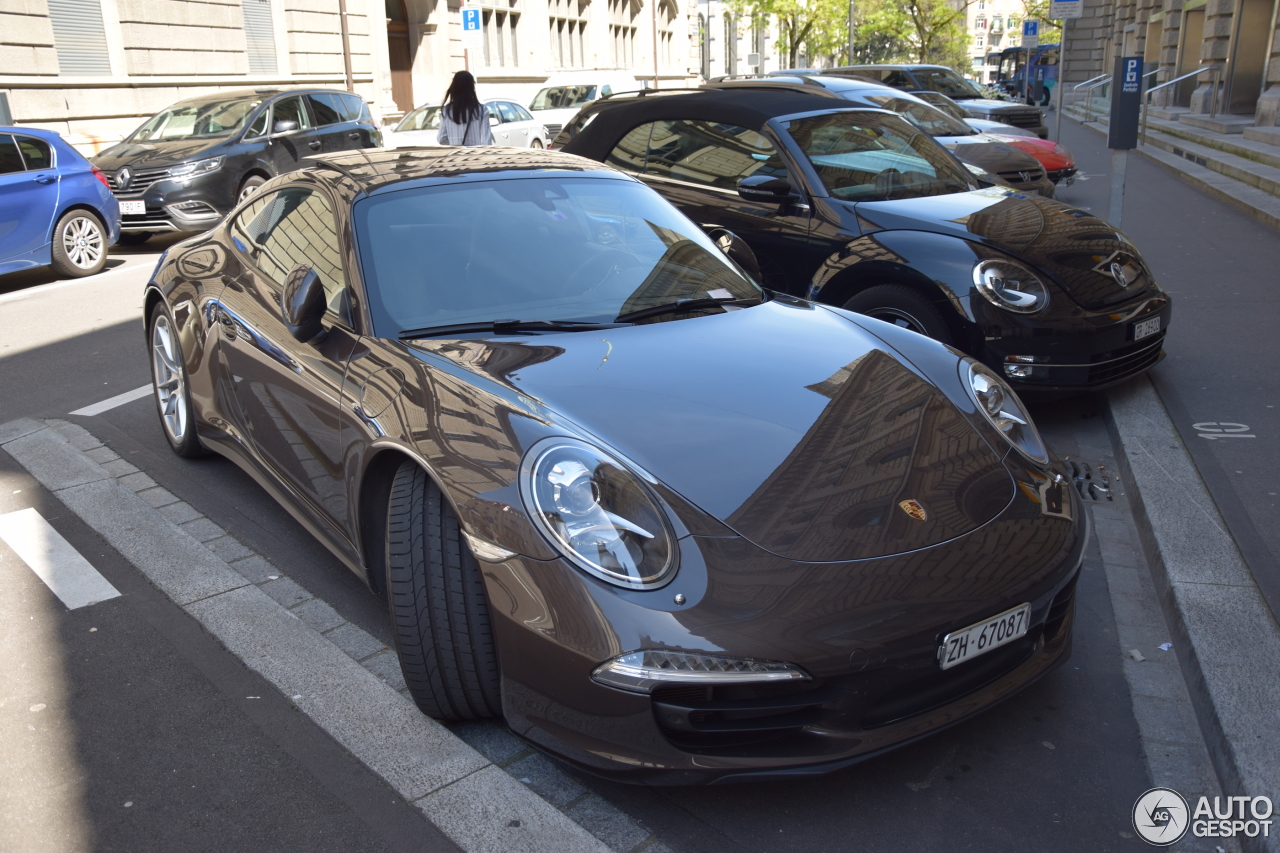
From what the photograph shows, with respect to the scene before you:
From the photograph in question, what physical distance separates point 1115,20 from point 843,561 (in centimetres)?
4756

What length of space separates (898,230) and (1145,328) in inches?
52.1

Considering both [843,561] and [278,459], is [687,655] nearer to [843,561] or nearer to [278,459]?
[843,561]

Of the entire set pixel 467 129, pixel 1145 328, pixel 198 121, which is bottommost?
pixel 1145 328

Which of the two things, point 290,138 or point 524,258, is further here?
Answer: point 290,138

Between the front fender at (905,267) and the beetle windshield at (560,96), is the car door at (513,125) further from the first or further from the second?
the front fender at (905,267)

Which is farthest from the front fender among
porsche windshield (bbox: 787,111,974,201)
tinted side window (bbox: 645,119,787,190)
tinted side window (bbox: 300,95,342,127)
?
tinted side window (bbox: 300,95,342,127)

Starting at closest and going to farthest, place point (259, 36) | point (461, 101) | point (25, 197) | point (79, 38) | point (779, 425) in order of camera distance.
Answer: point (779, 425), point (461, 101), point (25, 197), point (79, 38), point (259, 36)

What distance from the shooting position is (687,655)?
7.43 feet

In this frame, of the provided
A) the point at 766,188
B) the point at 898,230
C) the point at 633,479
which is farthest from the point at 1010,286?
the point at 633,479

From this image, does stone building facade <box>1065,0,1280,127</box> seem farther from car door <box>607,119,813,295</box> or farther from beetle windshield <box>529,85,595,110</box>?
car door <box>607,119,813,295</box>

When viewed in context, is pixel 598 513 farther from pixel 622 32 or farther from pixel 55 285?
pixel 622 32

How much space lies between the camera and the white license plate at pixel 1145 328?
5.27 m

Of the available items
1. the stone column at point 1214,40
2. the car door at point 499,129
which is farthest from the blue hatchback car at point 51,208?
the stone column at point 1214,40

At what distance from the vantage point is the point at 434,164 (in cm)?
393
